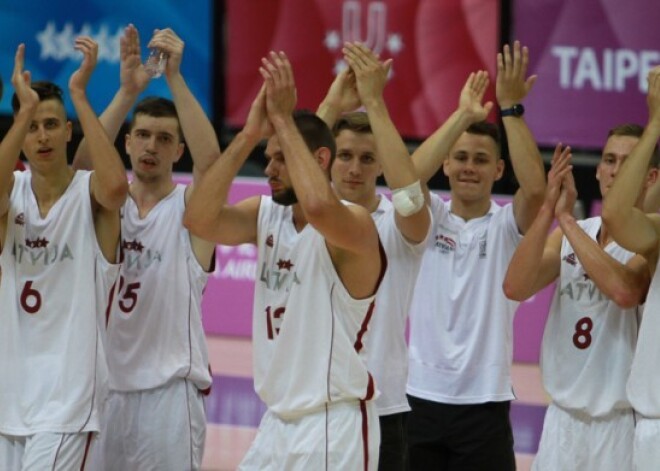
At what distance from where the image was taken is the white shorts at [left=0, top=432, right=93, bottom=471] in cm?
731

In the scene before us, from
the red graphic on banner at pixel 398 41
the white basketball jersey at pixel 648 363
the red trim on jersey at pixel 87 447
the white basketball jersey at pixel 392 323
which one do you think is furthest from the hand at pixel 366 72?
the red graphic on banner at pixel 398 41

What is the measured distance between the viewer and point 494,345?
8352 millimetres

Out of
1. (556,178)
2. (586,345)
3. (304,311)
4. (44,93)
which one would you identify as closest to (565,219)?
(556,178)

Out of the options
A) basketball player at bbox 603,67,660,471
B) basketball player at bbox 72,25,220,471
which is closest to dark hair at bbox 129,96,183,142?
basketball player at bbox 72,25,220,471

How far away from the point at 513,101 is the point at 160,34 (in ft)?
6.51

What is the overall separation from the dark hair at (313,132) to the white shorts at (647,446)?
2.03 m

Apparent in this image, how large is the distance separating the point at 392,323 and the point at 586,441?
3.90 ft

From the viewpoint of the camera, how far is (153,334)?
318 inches

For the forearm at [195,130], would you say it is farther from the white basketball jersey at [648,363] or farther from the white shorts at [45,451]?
the white basketball jersey at [648,363]

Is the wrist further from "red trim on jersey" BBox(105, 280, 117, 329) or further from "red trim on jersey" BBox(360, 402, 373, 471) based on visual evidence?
"red trim on jersey" BBox(105, 280, 117, 329)

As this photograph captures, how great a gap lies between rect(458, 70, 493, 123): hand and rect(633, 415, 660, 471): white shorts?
6.10ft

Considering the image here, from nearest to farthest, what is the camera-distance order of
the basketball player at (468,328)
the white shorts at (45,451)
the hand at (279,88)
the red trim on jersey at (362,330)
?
the hand at (279,88) → the red trim on jersey at (362,330) → the white shorts at (45,451) → the basketball player at (468,328)

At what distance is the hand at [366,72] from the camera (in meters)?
7.34

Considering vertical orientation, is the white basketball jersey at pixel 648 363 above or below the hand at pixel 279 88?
below
